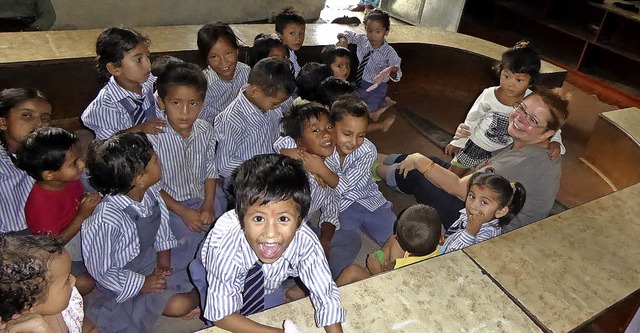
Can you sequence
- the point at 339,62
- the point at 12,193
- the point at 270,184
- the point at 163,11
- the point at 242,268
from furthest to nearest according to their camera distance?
1. the point at 163,11
2. the point at 339,62
3. the point at 12,193
4. the point at 242,268
5. the point at 270,184

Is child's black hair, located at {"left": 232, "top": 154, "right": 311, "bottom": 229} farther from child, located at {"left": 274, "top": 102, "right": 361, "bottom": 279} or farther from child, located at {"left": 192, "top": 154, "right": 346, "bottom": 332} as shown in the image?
child, located at {"left": 274, "top": 102, "right": 361, "bottom": 279}

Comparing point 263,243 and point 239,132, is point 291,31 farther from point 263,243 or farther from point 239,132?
point 263,243

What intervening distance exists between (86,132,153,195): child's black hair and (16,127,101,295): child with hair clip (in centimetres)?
21

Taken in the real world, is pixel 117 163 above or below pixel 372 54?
above

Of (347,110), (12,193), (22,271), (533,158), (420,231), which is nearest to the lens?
(22,271)

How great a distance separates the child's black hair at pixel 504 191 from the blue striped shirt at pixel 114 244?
1464 millimetres

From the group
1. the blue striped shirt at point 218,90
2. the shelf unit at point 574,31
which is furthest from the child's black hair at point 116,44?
the shelf unit at point 574,31

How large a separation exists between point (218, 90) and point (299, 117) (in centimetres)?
100

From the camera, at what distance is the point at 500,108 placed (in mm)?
3033

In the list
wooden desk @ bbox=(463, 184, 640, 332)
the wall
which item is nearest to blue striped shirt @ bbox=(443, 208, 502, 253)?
wooden desk @ bbox=(463, 184, 640, 332)

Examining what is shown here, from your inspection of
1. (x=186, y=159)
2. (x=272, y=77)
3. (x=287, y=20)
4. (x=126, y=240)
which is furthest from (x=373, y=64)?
(x=126, y=240)

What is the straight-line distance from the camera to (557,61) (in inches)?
245

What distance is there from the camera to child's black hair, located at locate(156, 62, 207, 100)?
7.40 ft

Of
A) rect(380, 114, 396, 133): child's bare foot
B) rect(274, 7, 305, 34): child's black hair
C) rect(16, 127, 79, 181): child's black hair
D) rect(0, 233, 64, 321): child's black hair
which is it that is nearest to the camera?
rect(0, 233, 64, 321): child's black hair
